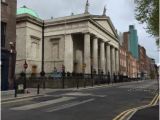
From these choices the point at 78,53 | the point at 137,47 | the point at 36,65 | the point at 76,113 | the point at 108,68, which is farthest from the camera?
the point at 137,47

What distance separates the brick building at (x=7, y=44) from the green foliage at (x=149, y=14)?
12564 millimetres

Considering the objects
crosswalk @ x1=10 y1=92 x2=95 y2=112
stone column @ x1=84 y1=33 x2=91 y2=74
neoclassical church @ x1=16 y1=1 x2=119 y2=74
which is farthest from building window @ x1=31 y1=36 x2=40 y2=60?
crosswalk @ x1=10 y1=92 x2=95 y2=112

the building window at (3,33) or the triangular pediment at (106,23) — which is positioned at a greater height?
the triangular pediment at (106,23)

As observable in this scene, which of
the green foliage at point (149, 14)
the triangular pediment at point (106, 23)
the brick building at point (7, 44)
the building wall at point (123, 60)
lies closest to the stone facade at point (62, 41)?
the triangular pediment at point (106, 23)

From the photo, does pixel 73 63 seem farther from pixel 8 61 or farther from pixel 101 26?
pixel 8 61

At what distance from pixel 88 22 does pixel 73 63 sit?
28.6 feet

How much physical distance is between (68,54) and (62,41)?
11.1ft

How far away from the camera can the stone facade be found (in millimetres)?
61375

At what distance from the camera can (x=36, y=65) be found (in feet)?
210

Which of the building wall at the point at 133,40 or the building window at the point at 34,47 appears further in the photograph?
the building wall at the point at 133,40

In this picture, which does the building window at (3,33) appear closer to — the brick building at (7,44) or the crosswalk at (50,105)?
the brick building at (7,44)

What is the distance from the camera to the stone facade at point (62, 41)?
61375 millimetres

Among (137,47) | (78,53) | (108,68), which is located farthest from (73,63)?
(137,47)

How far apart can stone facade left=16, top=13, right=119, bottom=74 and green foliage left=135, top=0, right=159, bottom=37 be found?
3732cm
